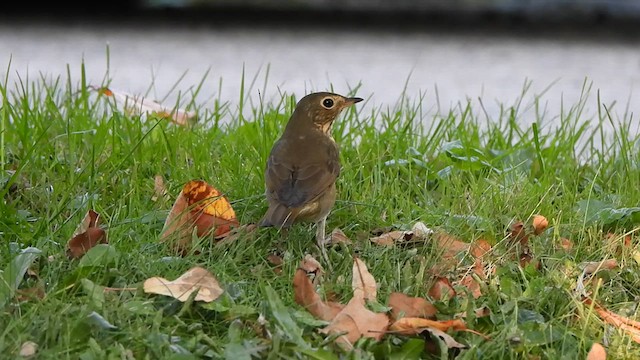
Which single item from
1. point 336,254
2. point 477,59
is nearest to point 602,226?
point 336,254

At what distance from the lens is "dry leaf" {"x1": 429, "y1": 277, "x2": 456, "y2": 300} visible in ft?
11.8

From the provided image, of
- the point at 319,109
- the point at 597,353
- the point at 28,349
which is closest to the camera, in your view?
the point at 28,349

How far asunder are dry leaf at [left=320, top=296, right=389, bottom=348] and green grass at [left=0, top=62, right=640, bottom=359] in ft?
0.14

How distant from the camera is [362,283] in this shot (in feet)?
11.9

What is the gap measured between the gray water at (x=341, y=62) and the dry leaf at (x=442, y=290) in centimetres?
376

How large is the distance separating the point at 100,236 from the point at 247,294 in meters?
0.56

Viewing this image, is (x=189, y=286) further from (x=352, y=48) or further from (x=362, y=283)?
(x=352, y=48)

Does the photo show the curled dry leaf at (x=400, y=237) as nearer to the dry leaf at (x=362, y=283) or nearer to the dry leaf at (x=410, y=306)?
the dry leaf at (x=362, y=283)

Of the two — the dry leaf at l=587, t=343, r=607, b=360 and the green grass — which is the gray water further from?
the dry leaf at l=587, t=343, r=607, b=360

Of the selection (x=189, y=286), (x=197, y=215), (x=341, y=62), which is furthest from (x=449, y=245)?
(x=341, y=62)

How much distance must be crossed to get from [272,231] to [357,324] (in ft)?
2.92

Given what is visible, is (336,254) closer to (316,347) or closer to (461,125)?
(316,347)

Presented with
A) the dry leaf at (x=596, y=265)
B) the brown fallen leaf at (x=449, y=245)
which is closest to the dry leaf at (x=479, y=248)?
the brown fallen leaf at (x=449, y=245)

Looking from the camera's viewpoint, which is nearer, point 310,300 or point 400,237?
point 310,300
